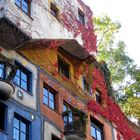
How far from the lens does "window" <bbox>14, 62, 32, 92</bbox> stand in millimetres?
19391

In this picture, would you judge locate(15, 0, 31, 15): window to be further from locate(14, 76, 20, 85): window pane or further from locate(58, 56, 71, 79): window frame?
locate(14, 76, 20, 85): window pane

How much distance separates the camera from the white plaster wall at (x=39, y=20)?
20.5 m

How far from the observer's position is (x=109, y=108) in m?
26.5

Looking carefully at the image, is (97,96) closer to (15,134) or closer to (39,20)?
(39,20)

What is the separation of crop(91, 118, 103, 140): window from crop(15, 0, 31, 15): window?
7.10 meters

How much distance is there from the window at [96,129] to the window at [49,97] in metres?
3.35

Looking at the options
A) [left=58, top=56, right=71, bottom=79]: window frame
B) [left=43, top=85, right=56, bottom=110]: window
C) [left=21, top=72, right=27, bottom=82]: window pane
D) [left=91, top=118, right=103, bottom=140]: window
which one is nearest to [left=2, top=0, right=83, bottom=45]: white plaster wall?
[left=58, top=56, right=71, bottom=79]: window frame

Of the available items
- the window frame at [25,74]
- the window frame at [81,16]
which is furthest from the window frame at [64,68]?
the window frame at [81,16]

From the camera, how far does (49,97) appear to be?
69.5ft

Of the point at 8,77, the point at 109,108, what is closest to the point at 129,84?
the point at 109,108

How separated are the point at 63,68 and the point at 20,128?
6.96 metres

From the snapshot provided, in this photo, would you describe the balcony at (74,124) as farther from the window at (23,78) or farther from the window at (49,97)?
the window at (23,78)

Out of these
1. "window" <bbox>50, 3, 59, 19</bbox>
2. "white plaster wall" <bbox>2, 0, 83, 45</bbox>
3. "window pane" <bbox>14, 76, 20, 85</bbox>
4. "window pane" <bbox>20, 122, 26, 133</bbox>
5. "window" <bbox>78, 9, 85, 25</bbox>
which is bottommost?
"window pane" <bbox>20, 122, 26, 133</bbox>

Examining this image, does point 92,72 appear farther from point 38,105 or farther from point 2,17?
point 2,17
